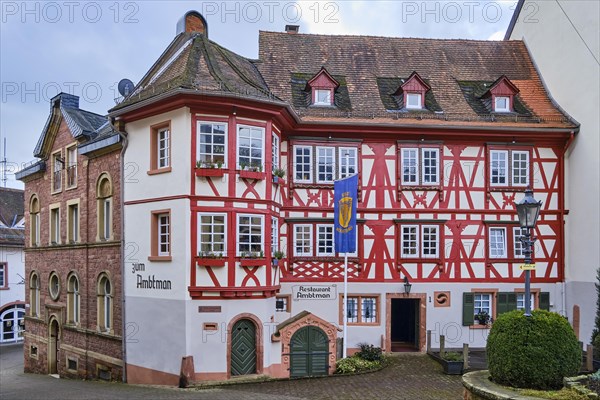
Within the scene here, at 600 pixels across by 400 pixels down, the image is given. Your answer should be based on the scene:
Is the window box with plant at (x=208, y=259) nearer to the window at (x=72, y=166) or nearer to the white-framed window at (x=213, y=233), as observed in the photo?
the white-framed window at (x=213, y=233)

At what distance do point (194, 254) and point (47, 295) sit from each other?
11.0 metres

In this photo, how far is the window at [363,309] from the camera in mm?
20812

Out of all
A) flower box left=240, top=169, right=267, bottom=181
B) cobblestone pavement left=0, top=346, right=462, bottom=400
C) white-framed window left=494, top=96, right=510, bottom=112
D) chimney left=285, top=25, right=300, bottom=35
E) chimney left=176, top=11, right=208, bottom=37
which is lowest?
cobblestone pavement left=0, top=346, right=462, bottom=400

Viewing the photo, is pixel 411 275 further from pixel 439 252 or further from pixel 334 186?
pixel 334 186

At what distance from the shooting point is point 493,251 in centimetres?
2141

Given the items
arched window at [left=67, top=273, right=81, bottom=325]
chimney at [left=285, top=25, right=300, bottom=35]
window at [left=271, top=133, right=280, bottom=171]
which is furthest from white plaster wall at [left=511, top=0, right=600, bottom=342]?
arched window at [left=67, top=273, right=81, bottom=325]

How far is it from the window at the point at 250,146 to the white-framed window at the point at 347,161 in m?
3.96

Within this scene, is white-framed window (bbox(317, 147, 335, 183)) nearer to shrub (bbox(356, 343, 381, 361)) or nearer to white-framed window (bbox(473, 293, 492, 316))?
shrub (bbox(356, 343, 381, 361))

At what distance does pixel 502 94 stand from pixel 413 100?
10.2 feet

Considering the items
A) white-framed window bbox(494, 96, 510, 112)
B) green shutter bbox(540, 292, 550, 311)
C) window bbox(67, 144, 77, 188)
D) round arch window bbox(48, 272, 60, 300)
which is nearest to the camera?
green shutter bbox(540, 292, 550, 311)

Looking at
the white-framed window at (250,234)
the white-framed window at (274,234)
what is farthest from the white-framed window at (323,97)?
the white-framed window at (250,234)

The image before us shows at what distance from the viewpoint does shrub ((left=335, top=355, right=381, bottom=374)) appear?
713 inches

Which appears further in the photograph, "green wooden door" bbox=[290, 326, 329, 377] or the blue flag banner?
the blue flag banner

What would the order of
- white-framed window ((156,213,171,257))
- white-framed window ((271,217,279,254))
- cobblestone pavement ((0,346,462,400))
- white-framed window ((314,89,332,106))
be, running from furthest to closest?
white-framed window ((314,89,332,106)) < white-framed window ((271,217,279,254)) < white-framed window ((156,213,171,257)) < cobblestone pavement ((0,346,462,400))
